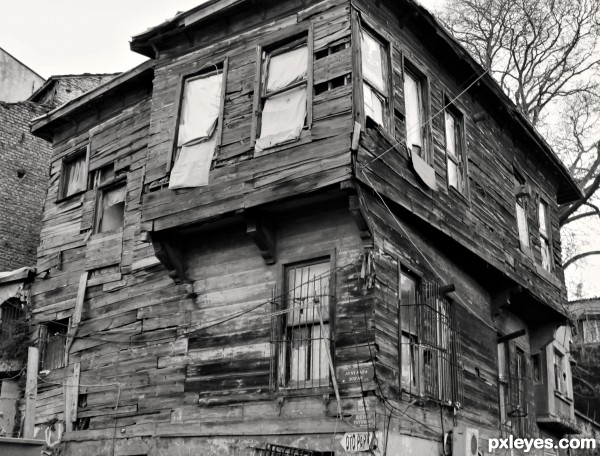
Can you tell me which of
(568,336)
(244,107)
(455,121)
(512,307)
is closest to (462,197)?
(455,121)

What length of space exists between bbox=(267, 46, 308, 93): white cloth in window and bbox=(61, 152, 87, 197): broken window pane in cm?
565

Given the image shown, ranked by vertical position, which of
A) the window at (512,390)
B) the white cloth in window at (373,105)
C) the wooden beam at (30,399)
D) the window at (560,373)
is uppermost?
the white cloth in window at (373,105)

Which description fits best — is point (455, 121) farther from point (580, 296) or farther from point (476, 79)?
point (580, 296)

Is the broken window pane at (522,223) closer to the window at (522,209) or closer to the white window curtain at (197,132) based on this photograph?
the window at (522,209)

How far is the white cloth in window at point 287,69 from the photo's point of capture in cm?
1208

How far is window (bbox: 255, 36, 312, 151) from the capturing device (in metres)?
11.7

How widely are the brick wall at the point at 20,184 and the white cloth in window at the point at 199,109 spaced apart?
9362 mm

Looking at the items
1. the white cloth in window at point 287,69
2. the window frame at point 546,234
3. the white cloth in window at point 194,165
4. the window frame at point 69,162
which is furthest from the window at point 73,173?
the window frame at point 546,234

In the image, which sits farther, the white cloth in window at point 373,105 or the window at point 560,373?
the window at point 560,373

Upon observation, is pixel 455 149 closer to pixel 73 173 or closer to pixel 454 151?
pixel 454 151

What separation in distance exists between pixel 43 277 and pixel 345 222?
25.3 feet

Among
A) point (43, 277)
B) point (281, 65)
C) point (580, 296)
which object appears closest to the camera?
point (281, 65)

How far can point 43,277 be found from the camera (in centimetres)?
1602

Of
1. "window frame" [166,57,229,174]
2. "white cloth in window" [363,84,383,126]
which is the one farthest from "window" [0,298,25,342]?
"white cloth in window" [363,84,383,126]
